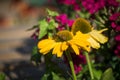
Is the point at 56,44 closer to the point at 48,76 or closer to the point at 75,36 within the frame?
the point at 75,36

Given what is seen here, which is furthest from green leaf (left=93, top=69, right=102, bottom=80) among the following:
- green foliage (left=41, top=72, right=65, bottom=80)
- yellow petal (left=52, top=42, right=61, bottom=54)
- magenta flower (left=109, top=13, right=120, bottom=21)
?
yellow petal (left=52, top=42, right=61, bottom=54)

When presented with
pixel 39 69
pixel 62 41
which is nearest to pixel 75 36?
pixel 62 41

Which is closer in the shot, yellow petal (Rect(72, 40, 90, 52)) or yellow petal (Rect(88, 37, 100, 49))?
yellow petal (Rect(72, 40, 90, 52))

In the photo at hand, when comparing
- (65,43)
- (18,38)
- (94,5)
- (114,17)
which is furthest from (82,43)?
(18,38)

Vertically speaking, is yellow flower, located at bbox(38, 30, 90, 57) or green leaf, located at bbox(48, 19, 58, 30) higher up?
yellow flower, located at bbox(38, 30, 90, 57)

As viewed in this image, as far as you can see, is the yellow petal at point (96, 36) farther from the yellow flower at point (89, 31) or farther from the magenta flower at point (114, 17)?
the magenta flower at point (114, 17)

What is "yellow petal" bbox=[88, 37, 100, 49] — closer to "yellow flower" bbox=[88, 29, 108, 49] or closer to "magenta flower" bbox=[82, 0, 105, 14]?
"yellow flower" bbox=[88, 29, 108, 49]

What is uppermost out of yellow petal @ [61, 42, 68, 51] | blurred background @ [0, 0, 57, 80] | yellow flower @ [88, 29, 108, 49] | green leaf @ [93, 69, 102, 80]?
yellow petal @ [61, 42, 68, 51]
